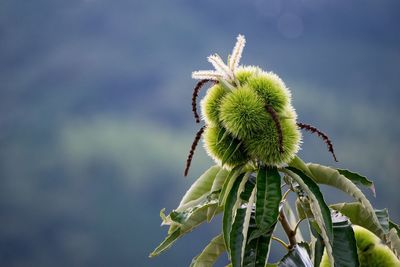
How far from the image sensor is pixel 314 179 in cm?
182

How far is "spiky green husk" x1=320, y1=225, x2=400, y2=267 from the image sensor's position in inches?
73.0

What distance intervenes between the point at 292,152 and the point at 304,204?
23 centimetres

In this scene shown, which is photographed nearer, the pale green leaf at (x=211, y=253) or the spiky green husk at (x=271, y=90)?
the spiky green husk at (x=271, y=90)

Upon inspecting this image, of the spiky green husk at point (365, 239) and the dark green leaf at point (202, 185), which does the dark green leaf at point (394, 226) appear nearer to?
the spiky green husk at point (365, 239)

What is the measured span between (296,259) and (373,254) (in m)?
0.33

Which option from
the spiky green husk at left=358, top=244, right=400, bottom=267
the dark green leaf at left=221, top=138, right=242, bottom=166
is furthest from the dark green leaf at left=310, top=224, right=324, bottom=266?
the dark green leaf at left=221, top=138, right=242, bottom=166

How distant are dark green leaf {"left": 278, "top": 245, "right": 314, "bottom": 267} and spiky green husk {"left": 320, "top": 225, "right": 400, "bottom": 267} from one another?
182 millimetres

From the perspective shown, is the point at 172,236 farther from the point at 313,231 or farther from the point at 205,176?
the point at 313,231

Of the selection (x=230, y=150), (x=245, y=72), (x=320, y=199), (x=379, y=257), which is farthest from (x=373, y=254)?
(x=245, y=72)

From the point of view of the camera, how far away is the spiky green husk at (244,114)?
1625 mm

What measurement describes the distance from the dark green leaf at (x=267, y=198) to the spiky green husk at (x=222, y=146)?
0.08 m

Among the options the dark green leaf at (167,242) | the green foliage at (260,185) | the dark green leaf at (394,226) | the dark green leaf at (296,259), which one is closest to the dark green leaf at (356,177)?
the green foliage at (260,185)

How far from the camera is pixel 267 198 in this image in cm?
158

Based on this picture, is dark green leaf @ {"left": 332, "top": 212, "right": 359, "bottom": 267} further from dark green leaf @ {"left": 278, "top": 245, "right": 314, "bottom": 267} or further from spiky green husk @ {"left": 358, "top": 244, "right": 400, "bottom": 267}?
spiky green husk @ {"left": 358, "top": 244, "right": 400, "bottom": 267}
